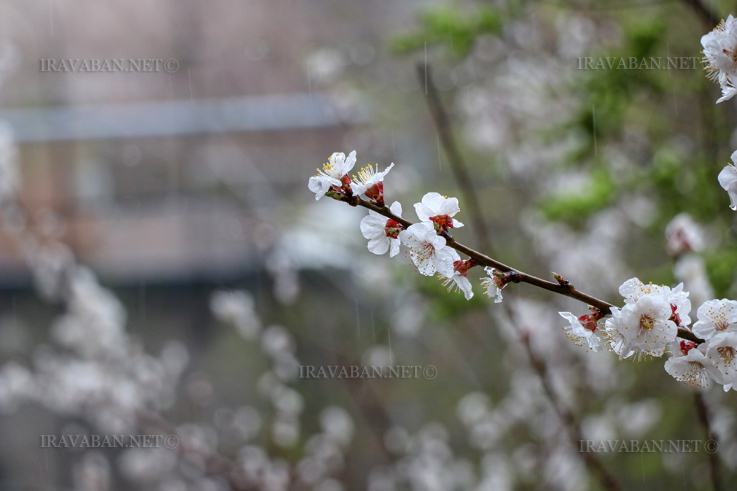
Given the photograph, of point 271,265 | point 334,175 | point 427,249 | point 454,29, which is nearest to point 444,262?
point 427,249

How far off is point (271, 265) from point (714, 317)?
2.00 m

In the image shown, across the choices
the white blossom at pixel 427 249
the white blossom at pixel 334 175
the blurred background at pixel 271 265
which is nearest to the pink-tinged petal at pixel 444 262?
the white blossom at pixel 427 249

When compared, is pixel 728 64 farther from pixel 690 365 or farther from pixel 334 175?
pixel 334 175

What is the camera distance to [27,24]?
263 centimetres

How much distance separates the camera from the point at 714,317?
1.86 ft

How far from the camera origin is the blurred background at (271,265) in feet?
7.23

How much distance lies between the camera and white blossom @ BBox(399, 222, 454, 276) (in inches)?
22.2

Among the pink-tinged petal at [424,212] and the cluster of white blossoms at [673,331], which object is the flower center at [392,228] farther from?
the cluster of white blossoms at [673,331]

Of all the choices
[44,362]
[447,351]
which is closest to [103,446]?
[44,362]

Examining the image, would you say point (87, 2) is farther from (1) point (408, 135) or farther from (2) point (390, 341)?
(2) point (390, 341)

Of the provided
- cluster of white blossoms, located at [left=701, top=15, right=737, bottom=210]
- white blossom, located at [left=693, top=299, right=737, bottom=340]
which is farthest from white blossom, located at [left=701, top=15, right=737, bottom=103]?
white blossom, located at [left=693, top=299, right=737, bottom=340]

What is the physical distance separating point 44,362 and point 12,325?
0.44m

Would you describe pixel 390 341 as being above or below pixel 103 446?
above

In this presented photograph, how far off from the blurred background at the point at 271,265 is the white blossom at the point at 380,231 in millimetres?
1484
